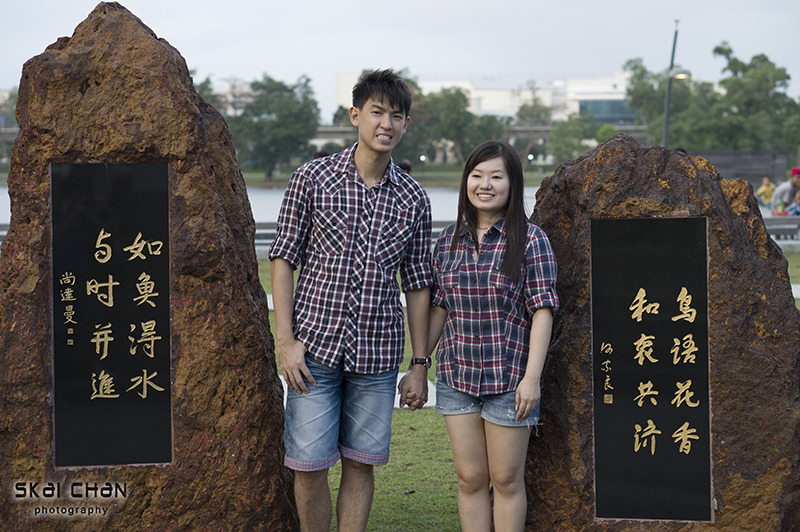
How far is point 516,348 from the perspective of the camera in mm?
2723

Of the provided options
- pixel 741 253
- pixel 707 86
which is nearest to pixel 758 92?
pixel 707 86

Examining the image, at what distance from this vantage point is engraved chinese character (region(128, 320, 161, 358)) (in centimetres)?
297

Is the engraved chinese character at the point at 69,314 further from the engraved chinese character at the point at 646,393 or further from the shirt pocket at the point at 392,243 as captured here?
the engraved chinese character at the point at 646,393

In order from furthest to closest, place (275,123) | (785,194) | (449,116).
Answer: (449,116) < (275,123) < (785,194)

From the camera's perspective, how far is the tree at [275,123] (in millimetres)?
40719

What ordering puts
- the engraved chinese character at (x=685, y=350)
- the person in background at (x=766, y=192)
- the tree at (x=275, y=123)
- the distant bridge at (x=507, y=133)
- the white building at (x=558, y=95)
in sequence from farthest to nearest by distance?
the white building at (x=558, y=95) < the distant bridge at (x=507, y=133) < the tree at (x=275, y=123) < the person in background at (x=766, y=192) < the engraved chinese character at (x=685, y=350)

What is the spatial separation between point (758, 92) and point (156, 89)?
41.0 metres

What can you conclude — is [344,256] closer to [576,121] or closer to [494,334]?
[494,334]

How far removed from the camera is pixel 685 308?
118 inches

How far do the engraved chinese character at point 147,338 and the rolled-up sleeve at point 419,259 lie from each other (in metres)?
1.02

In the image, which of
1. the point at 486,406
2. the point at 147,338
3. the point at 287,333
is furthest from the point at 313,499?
the point at 147,338

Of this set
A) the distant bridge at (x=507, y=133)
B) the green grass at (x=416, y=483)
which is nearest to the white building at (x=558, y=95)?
the distant bridge at (x=507, y=133)

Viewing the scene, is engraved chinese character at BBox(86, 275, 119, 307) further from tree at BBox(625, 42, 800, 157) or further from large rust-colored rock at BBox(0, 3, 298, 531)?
tree at BBox(625, 42, 800, 157)

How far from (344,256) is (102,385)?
3.70 feet
